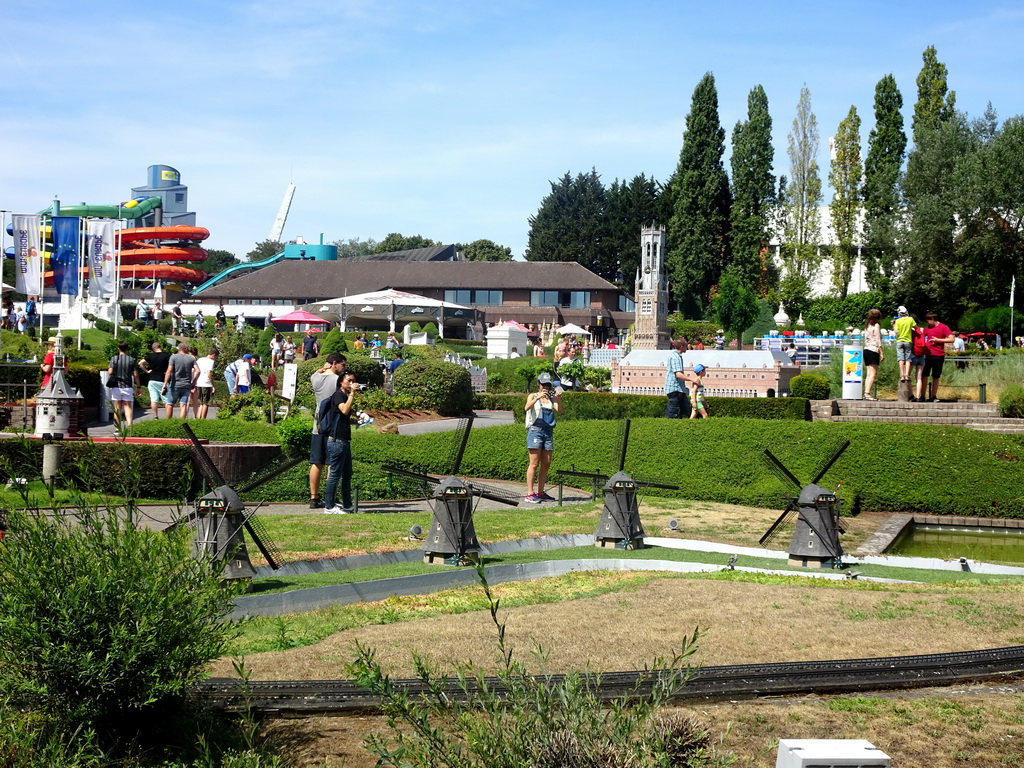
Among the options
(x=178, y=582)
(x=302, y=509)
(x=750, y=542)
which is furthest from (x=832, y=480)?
(x=178, y=582)

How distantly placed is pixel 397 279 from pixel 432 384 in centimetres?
4650

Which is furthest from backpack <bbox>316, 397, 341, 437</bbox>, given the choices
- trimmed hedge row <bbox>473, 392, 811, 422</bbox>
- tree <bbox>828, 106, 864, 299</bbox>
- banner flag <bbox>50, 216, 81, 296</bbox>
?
tree <bbox>828, 106, 864, 299</bbox>

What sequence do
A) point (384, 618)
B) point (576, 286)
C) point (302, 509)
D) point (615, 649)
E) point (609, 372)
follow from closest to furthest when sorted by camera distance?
point (615, 649)
point (384, 618)
point (302, 509)
point (609, 372)
point (576, 286)

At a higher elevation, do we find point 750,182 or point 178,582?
point 750,182

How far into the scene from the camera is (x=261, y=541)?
337 inches

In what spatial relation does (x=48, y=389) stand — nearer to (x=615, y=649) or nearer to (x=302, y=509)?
(x=302, y=509)

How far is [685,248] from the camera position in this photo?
203ft

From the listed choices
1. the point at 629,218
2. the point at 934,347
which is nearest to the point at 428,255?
the point at 629,218

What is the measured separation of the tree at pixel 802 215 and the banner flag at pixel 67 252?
129 ft

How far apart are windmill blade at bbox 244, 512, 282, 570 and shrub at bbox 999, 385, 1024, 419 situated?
14600 millimetres

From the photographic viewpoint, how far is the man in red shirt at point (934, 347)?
19.1m

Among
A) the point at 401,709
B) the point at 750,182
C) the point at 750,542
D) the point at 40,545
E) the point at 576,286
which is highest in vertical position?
the point at 750,182

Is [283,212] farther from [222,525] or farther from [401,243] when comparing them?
[222,525]

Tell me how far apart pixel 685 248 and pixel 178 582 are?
58.8 meters
